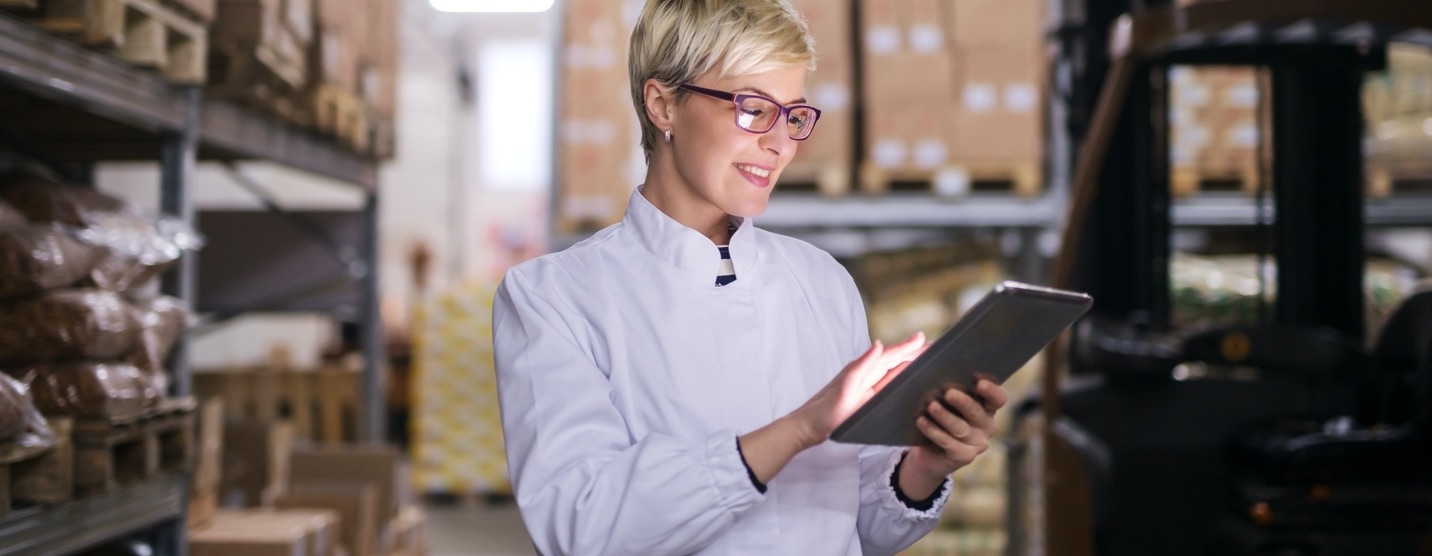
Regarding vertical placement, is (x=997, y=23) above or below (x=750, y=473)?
above

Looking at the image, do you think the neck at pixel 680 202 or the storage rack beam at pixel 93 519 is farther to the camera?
the storage rack beam at pixel 93 519

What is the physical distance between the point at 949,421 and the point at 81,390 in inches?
91.7

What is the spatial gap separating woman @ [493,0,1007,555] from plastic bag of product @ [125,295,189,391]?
204 cm

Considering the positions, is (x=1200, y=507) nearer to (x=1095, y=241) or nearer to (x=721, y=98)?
(x=1095, y=241)

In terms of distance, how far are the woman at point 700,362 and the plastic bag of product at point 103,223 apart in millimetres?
1968

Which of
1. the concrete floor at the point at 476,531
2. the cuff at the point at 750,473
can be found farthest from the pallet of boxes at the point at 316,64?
the cuff at the point at 750,473

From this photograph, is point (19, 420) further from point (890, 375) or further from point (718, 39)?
point (890, 375)

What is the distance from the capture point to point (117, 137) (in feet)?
12.9

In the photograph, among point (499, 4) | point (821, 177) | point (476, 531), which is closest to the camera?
point (821, 177)

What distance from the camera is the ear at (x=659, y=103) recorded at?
1.50m

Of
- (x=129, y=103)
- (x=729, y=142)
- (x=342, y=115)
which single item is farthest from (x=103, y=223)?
(x=729, y=142)

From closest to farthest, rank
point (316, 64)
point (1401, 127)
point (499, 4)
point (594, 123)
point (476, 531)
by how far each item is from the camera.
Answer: point (316, 64)
point (594, 123)
point (1401, 127)
point (476, 531)
point (499, 4)

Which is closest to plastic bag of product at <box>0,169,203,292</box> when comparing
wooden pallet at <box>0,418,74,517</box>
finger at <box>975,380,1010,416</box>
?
wooden pallet at <box>0,418,74,517</box>

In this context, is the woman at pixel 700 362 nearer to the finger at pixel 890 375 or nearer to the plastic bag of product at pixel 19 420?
the finger at pixel 890 375
